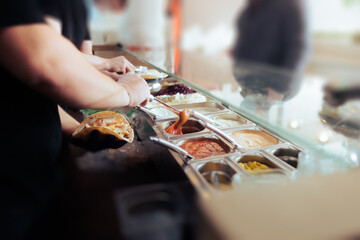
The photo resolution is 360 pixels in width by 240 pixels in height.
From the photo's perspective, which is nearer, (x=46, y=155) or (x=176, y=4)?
(x=46, y=155)

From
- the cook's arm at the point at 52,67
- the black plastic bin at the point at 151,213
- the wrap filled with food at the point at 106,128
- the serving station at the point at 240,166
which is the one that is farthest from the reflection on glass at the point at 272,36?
the black plastic bin at the point at 151,213

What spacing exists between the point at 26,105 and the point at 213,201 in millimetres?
905

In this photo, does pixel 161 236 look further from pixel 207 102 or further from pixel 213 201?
pixel 207 102

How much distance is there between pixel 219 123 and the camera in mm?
1820

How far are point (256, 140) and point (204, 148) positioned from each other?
0.32 metres

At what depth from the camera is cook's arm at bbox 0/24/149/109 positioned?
0.83 meters

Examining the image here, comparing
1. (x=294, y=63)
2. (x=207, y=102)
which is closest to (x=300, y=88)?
(x=207, y=102)

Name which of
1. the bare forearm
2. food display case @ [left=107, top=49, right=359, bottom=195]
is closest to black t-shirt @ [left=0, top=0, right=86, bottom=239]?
the bare forearm

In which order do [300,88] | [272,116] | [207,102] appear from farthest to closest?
[207,102] < [300,88] < [272,116]

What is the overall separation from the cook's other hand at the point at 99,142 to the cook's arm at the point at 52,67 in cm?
56

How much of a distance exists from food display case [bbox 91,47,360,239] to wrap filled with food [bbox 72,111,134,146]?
152 millimetres

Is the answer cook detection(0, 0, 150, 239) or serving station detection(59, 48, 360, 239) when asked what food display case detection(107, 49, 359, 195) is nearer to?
serving station detection(59, 48, 360, 239)

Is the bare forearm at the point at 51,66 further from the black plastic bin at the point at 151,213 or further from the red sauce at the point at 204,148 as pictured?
the red sauce at the point at 204,148

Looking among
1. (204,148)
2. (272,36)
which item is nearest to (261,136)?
(204,148)
